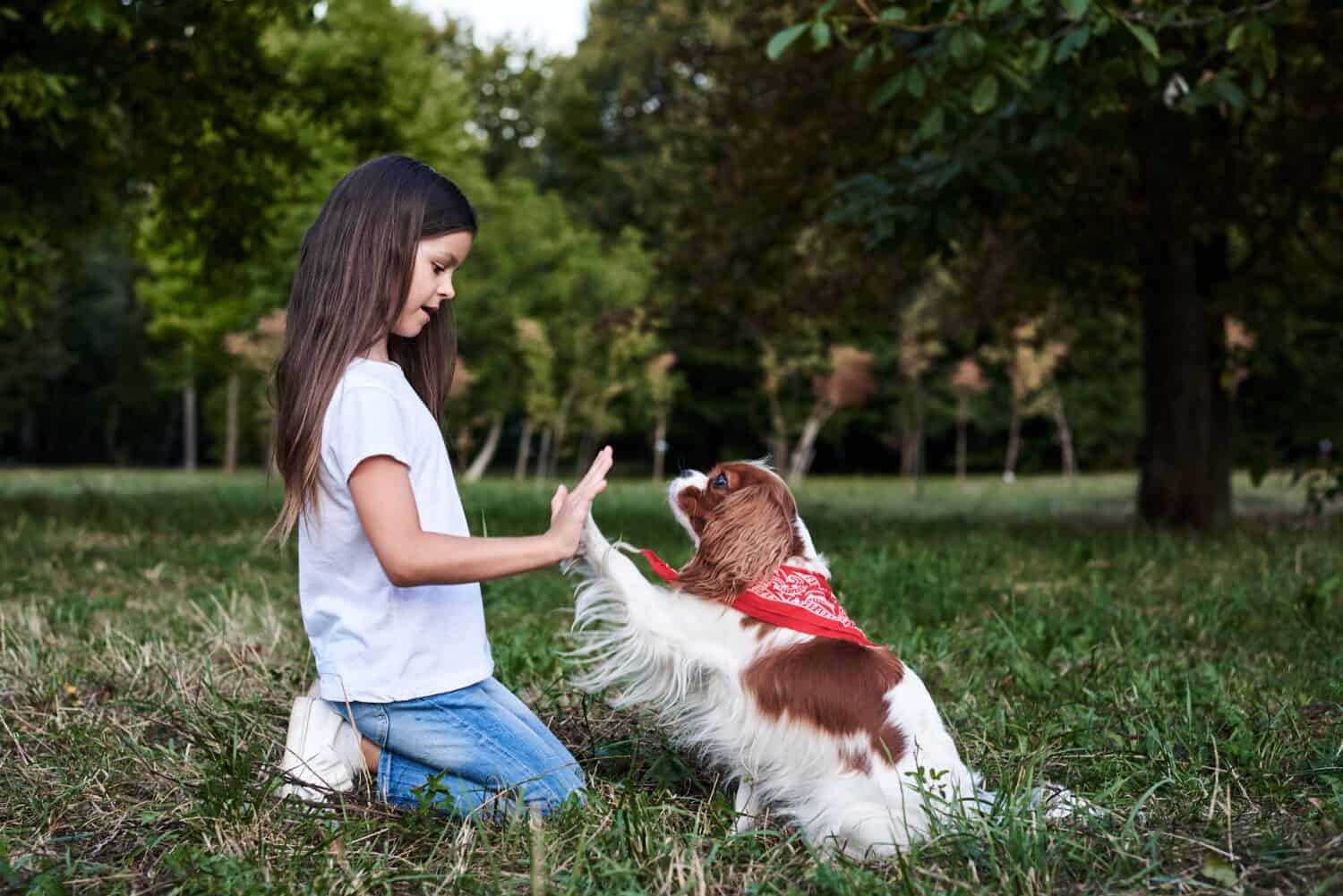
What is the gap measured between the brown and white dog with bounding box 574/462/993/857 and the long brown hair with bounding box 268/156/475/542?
78 cm

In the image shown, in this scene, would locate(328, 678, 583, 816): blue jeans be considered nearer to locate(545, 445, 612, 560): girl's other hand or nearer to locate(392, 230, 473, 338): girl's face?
locate(545, 445, 612, 560): girl's other hand

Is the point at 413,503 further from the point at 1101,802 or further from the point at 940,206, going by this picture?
the point at 940,206

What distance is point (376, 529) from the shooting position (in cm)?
261

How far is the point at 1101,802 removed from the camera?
2.83 metres

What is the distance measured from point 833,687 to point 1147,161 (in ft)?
26.7

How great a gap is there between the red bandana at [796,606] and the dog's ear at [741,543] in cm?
3

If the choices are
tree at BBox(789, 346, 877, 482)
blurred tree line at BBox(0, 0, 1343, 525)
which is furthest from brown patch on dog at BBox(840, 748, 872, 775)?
tree at BBox(789, 346, 877, 482)

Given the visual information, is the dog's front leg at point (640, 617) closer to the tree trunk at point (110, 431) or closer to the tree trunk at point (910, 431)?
the tree trunk at point (910, 431)

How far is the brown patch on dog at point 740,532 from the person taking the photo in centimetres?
292

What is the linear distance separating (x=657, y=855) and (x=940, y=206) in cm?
578

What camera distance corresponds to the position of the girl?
266 centimetres

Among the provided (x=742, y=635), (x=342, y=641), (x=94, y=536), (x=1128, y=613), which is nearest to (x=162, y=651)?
(x=342, y=641)

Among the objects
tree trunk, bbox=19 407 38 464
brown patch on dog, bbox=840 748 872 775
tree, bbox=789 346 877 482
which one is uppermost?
tree, bbox=789 346 877 482

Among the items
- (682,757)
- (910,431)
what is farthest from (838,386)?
(682,757)
